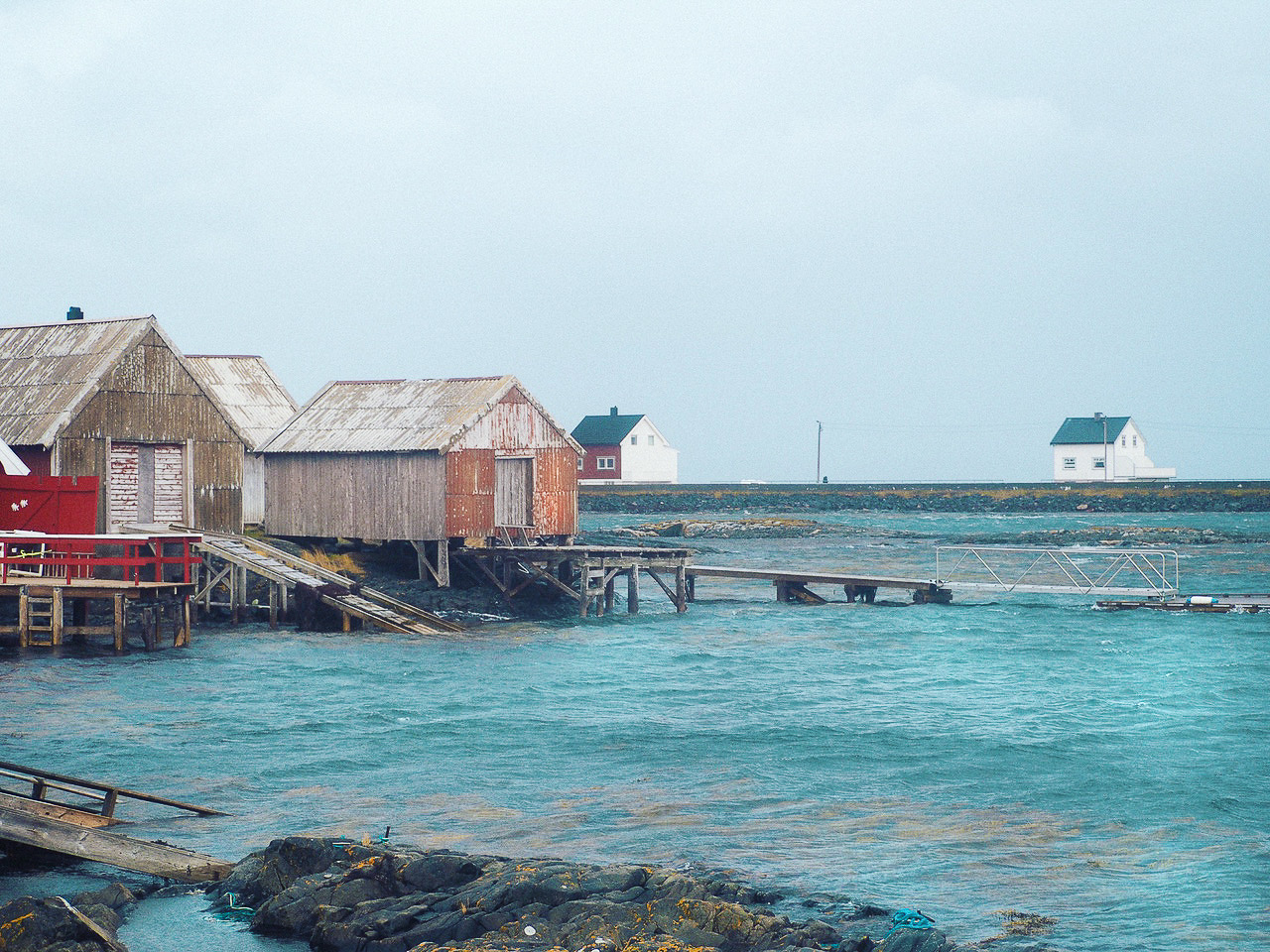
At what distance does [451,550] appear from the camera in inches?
1484

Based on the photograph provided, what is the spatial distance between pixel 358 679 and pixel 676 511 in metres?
64.3

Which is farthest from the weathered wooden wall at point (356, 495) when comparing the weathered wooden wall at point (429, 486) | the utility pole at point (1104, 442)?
the utility pole at point (1104, 442)

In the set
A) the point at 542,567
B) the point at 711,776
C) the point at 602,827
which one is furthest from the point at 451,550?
the point at 602,827

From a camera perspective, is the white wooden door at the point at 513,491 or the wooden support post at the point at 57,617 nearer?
the wooden support post at the point at 57,617

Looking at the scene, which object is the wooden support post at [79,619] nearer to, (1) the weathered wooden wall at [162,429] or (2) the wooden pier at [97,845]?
(1) the weathered wooden wall at [162,429]

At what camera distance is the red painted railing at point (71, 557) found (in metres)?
27.9

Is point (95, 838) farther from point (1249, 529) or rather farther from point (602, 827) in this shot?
point (1249, 529)

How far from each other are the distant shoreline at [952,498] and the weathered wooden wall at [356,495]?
51.0 meters

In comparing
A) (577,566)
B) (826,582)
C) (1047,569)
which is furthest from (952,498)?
(577,566)

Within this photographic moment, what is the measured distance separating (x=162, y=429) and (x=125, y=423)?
993 millimetres

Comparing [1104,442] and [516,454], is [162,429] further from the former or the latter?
[1104,442]

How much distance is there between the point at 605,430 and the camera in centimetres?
10331

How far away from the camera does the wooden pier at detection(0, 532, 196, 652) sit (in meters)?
28.2

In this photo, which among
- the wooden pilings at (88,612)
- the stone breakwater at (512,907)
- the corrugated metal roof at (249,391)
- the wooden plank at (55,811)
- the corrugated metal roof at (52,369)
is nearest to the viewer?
the stone breakwater at (512,907)
